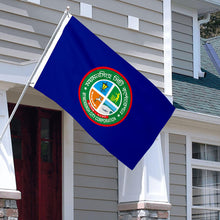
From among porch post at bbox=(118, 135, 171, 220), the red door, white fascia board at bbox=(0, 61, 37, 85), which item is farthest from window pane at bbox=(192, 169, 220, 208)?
white fascia board at bbox=(0, 61, 37, 85)

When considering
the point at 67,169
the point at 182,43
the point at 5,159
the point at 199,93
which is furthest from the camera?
the point at 182,43

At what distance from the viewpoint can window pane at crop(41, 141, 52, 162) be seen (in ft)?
32.4

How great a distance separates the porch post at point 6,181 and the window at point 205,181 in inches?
169

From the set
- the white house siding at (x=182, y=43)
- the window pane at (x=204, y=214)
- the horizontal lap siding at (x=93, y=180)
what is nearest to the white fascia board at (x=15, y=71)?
the horizontal lap siding at (x=93, y=180)

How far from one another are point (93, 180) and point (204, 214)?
269cm

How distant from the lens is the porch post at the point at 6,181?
26.3ft

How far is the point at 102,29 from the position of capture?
10242 mm

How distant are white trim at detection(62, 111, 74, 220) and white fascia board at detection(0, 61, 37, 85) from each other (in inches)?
52.7

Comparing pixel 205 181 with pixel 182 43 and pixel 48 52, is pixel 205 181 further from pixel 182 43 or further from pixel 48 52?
pixel 48 52

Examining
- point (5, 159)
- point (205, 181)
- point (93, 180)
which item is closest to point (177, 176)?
point (205, 181)

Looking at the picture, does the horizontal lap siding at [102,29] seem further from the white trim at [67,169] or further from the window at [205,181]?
the window at [205,181]

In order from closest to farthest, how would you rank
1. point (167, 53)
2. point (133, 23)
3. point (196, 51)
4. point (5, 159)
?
point (5, 159) → point (133, 23) → point (167, 53) → point (196, 51)

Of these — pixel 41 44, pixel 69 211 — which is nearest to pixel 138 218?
pixel 69 211

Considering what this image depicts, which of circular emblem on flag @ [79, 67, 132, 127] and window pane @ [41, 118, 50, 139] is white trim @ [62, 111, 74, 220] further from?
circular emblem on flag @ [79, 67, 132, 127]
